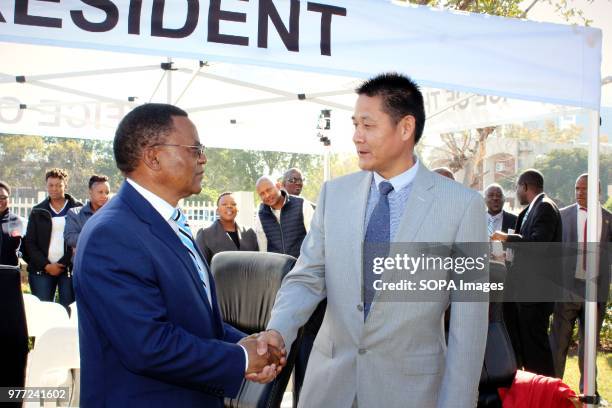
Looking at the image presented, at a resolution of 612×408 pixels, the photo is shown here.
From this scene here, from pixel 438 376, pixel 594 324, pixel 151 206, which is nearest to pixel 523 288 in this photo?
pixel 594 324

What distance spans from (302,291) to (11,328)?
1188mm

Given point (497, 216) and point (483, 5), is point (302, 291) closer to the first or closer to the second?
point (497, 216)

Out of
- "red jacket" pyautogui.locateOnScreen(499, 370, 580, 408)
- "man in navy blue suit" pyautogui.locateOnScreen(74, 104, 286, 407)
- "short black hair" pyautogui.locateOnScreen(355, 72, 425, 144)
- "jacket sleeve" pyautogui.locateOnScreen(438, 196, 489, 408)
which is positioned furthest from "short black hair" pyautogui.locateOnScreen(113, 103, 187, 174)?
"red jacket" pyautogui.locateOnScreen(499, 370, 580, 408)

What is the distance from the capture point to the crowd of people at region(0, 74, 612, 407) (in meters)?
1.88

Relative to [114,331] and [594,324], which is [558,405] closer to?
[594,324]

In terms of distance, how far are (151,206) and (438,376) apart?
1.26 metres

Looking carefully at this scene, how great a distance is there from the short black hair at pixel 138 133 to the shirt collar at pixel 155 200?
61 mm

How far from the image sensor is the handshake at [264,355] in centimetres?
216

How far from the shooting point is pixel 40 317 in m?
5.15

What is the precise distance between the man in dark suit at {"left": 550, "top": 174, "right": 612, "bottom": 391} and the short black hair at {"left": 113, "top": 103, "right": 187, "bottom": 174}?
5.56 metres

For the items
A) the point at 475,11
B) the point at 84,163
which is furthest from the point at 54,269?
the point at 84,163

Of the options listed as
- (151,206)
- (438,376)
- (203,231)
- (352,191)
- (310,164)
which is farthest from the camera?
(310,164)

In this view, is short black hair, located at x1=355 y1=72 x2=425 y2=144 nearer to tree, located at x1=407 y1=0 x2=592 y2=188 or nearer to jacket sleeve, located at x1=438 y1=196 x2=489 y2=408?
jacket sleeve, located at x1=438 y1=196 x2=489 y2=408

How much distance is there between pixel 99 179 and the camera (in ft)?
23.6
